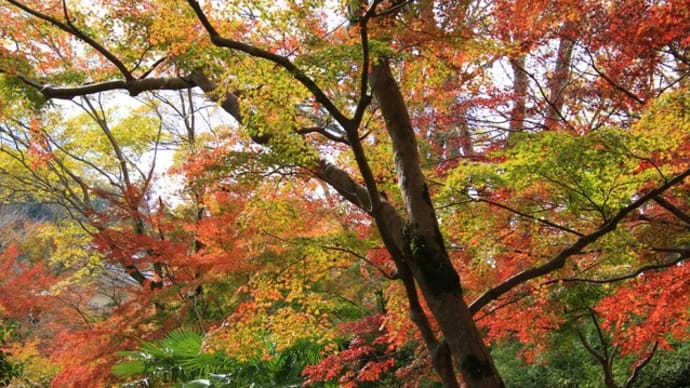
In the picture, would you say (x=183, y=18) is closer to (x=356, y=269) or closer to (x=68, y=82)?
(x=68, y=82)

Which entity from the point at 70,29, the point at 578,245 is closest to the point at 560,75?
the point at 578,245

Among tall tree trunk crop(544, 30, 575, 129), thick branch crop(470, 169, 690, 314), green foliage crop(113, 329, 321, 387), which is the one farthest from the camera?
green foliage crop(113, 329, 321, 387)

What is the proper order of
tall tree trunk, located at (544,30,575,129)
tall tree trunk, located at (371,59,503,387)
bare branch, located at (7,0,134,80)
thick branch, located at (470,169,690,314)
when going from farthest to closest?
1. tall tree trunk, located at (544,30,575,129)
2. bare branch, located at (7,0,134,80)
3. tall tree trunk, located at (371,59,503,387)
4. thick branch, located at (470,169,690,314)

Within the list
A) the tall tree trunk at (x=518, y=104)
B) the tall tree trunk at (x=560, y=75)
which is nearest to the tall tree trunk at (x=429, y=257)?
the tall tree trunk at (x=518, y=104)

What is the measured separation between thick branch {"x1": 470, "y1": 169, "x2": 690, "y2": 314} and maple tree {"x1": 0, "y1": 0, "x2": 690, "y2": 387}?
1 centimetres

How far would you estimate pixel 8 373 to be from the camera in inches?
265

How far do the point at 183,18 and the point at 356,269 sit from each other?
5411mm

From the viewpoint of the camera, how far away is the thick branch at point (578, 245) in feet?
10.7

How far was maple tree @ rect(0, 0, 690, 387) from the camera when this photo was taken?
350cm

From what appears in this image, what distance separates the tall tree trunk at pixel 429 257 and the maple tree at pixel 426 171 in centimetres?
2

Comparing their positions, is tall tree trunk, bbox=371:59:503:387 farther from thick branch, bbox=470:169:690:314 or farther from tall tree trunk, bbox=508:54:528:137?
tall tree trunk, bbox=508:54:528:137

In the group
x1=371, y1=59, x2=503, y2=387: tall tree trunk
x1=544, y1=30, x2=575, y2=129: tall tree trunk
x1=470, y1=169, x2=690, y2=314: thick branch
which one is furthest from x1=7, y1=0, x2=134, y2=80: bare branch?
x1=544, y1=30, x2=575, y2=129: tall tree trunk

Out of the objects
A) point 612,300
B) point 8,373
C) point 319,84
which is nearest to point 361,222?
point 612,300

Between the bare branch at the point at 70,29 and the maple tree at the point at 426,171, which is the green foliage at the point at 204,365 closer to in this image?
the maple tree at the point at 426,171
